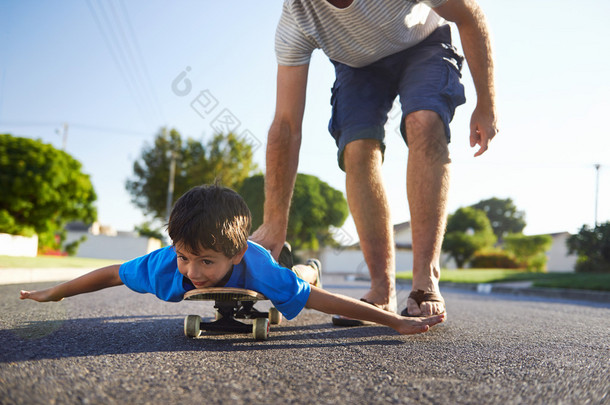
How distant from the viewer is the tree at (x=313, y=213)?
98.6 ft

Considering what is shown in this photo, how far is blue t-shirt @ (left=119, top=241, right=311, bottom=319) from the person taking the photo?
77.5 inches

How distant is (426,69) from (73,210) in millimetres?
19191

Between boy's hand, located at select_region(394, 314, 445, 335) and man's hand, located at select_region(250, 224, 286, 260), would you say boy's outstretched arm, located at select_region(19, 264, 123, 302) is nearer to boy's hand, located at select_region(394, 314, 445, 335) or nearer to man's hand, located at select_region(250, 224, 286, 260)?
man's hand, located at select_region(250, 224, 286, 260)

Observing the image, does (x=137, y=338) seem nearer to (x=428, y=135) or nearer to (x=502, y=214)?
(x=428, y=135)

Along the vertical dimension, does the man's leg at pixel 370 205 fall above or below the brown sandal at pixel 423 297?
above

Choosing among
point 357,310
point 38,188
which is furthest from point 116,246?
point 357,310

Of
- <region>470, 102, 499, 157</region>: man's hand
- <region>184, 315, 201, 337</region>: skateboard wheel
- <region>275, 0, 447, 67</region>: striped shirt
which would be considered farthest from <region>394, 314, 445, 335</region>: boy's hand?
<region>275, 0, 447, 67</region>: striped shirt

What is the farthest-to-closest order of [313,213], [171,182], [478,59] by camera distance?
1. [313,213]
2. [171,182]
3. [478,59]

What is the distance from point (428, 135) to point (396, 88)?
55 centimetres

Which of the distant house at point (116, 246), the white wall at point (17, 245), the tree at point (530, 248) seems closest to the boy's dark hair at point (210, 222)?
the white wall at point (17, 245)

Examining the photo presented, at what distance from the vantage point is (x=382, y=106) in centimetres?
287

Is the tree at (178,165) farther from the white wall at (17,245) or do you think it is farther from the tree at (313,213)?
the white wall at (17,245)

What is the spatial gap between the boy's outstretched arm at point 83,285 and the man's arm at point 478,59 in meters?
1.91

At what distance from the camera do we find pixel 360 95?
2.85 metres
